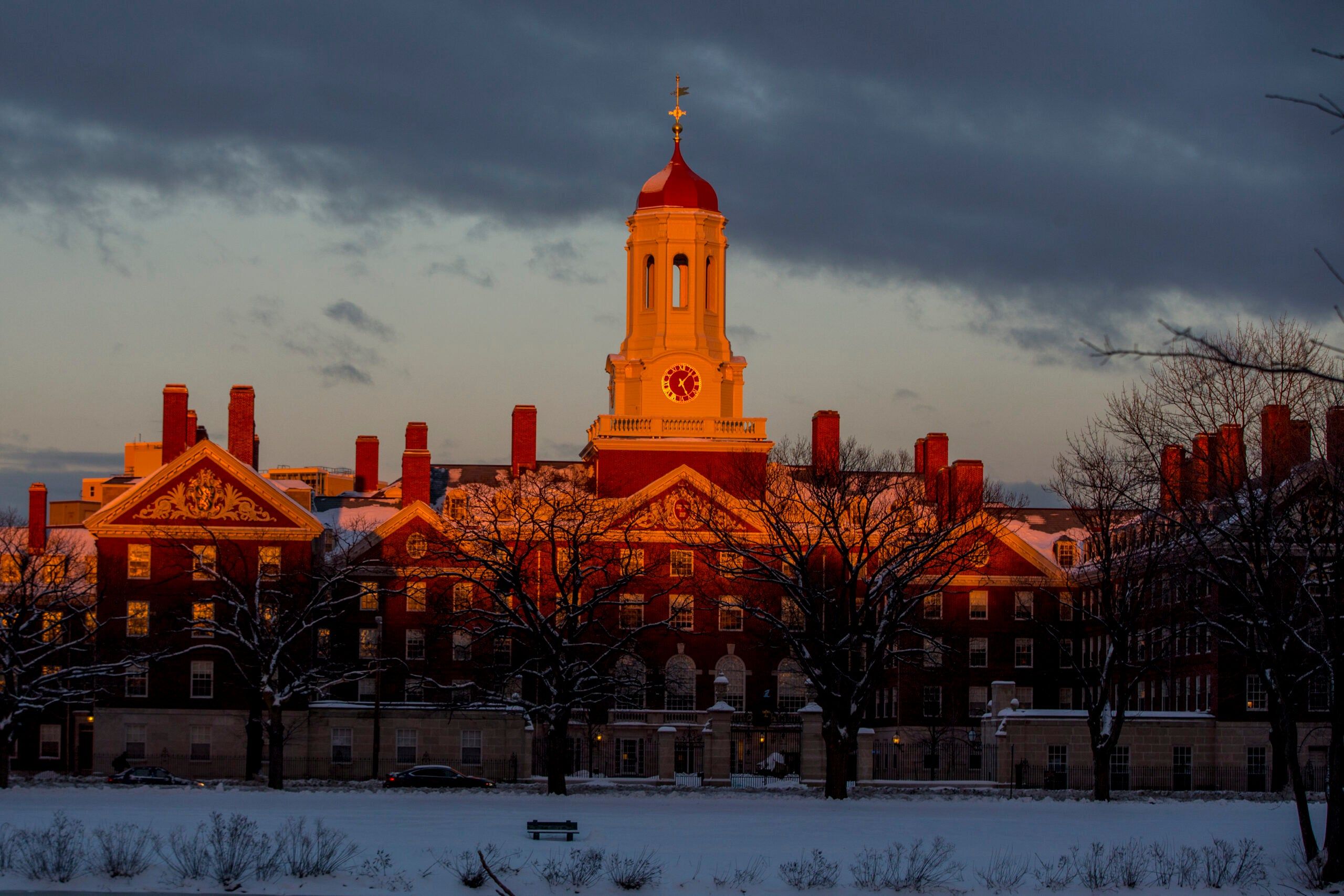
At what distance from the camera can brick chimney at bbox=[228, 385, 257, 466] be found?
8162cm

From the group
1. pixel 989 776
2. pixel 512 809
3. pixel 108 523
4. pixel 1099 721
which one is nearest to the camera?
pixel 512 809

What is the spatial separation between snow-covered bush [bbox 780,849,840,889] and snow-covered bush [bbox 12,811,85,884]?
12.8 metres

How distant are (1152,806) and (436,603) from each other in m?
25.9

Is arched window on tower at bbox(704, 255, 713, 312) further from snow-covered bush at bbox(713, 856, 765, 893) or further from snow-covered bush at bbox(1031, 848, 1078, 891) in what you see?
snow-covered bush at bbox(713, 856, 765, 893)

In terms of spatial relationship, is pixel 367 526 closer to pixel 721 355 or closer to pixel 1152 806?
pixel 721 355

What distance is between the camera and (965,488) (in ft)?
235

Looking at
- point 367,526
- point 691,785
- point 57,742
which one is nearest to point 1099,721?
point 691,785

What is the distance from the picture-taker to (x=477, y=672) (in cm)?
7731

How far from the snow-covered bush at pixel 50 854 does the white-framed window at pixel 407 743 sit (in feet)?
125

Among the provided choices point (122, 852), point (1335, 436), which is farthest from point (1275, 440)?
point (122, 852)

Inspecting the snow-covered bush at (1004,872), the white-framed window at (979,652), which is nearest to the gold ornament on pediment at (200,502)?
the white-framed window at (979,652)

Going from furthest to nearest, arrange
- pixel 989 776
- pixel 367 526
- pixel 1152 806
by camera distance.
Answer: pixel 367 526 < pixel 989 776 < pixel 1152 806

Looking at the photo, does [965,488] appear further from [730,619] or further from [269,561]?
[269,561]

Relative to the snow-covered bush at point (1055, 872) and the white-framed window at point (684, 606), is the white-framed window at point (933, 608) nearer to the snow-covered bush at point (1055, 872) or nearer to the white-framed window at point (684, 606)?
the white-framed window at point (684, 606)
